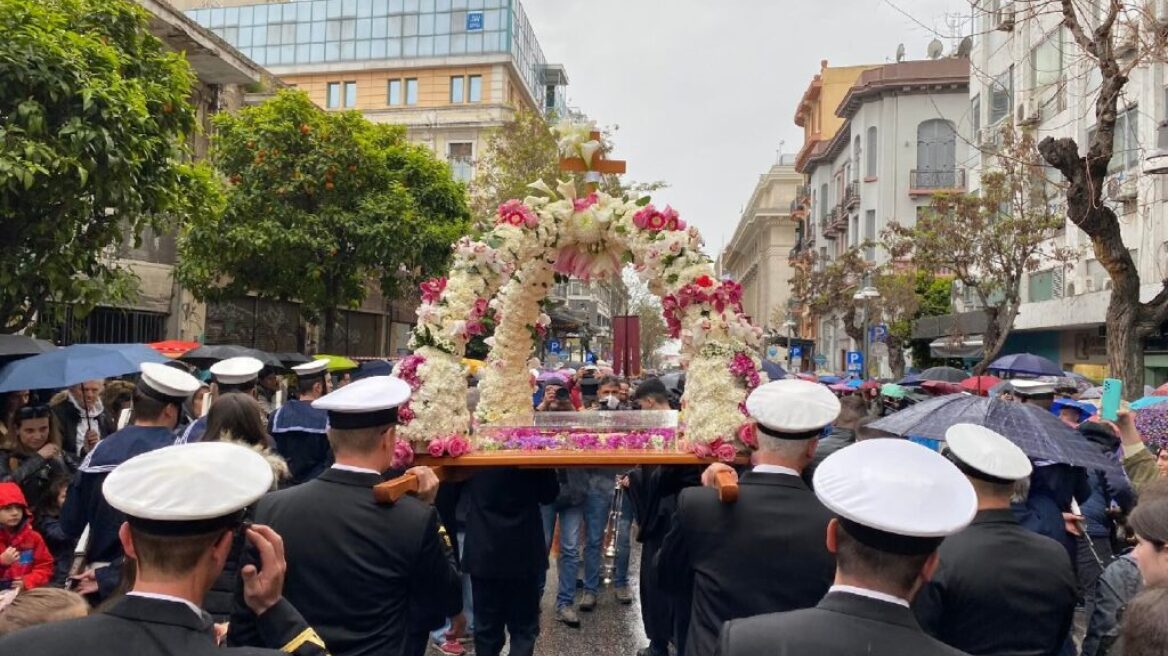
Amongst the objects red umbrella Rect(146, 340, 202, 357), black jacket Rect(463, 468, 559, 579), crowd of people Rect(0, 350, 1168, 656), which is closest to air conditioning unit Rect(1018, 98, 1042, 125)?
crowd of people Rect(0, 350, 1168, 656)

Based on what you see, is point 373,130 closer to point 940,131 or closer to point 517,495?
point 517,495

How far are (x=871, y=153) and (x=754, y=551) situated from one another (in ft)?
136

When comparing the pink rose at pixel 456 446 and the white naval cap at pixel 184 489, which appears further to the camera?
the pink rose at pixel 456 446

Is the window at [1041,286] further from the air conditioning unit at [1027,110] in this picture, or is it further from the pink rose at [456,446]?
the pink rose at [456,446]

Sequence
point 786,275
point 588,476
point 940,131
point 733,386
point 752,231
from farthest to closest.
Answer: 1. point 752,231
2. point 786,275
3. point 940,131
4. point 588,476
5. point 733,386

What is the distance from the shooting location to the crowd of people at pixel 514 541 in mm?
2299

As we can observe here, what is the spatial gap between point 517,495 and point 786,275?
68.7 m

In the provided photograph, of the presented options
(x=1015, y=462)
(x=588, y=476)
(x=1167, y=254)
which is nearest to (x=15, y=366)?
(x=588, y=476)

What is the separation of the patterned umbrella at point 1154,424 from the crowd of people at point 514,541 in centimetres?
47

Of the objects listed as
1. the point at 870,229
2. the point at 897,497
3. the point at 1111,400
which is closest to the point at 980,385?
the point at 1111,400

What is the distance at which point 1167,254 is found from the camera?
18000 millimetres

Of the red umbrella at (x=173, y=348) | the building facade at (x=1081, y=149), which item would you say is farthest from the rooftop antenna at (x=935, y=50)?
the red umbrella at (x=173, y=348)

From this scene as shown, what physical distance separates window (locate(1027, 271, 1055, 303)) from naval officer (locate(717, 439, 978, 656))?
24386 millimetres

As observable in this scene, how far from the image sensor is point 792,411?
3.90 metres
